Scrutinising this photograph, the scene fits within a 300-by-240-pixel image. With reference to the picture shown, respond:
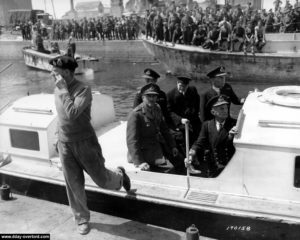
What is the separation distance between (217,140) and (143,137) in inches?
34.3

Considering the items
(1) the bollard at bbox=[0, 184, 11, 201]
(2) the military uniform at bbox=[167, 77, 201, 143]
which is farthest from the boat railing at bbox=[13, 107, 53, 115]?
(2) the military uniform at bbox=[167, 77, 201, 143]

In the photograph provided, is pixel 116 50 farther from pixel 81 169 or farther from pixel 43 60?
pixel 81 169

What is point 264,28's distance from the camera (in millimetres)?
18812

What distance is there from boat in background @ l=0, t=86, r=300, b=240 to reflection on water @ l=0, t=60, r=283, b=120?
27.4ft

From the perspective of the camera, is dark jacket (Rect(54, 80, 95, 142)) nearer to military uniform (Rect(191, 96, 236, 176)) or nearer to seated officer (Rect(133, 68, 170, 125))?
military uniform (Rect(191, 96, 236, 176))

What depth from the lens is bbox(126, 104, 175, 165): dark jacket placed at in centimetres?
447

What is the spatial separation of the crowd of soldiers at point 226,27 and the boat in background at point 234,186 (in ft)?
46.7

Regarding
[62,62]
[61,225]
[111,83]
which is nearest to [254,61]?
[111,83]

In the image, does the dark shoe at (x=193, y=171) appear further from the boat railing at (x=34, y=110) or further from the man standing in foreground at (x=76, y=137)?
the boat railing at (x=34, y=110)

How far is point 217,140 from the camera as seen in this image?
4312 mm

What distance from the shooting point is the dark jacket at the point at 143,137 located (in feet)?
14.7

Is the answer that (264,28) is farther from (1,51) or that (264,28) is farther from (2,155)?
(1,51)

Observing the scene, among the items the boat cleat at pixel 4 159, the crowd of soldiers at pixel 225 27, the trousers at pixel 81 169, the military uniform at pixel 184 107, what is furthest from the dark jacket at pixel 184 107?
the crowd of soldiers at pixel 225 27

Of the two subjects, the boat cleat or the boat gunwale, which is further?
the boat gunwale
